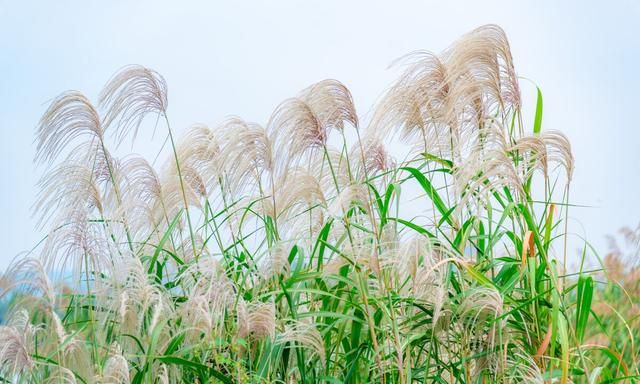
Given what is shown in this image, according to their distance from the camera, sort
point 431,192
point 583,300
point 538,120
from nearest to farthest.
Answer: point 583,300
point 431,192
point 538,120

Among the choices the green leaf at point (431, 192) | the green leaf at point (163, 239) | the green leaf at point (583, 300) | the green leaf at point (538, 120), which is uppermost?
Result: the green leaf at point (538, 120)

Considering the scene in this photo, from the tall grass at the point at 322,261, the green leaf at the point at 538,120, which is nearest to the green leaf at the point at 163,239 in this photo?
the tall grass at the point at 322,261

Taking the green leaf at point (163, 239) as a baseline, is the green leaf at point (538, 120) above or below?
above

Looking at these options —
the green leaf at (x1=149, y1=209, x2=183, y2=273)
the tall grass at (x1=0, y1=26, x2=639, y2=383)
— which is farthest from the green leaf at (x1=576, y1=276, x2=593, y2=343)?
the green leaf at (x1=149, y1=209, x2=183, y2=273)

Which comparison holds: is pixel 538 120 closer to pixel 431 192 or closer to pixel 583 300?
pixel 431 192

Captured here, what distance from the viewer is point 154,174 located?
12.6ft

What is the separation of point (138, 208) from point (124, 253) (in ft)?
1.71

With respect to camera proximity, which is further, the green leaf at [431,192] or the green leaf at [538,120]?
the green leaf at [538,120]

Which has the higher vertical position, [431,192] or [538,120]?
[538,120]

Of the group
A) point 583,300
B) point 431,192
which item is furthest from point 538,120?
point 583,300

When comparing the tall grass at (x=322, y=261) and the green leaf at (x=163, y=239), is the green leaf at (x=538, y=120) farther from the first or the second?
the green leaf at (x=163, y=239)

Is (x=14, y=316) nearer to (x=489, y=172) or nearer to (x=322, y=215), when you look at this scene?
(x=322, y=215)

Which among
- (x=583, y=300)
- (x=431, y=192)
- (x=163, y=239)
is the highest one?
(x=431, y=192)

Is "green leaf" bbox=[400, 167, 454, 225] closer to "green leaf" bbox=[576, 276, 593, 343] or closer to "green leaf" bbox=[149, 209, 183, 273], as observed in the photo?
"green leaf" bbox=[576, 276, 593, 343]
